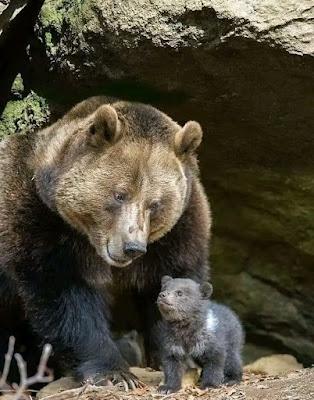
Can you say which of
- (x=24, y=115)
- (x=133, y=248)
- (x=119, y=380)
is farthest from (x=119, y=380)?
(x=24, y=115)

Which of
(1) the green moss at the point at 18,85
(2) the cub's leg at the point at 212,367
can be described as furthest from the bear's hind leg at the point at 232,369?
(1) the green moss at the point at 18,85

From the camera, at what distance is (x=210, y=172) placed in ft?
23.6

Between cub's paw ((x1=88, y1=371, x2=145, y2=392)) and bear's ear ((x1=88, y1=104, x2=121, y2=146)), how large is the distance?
1499 mm

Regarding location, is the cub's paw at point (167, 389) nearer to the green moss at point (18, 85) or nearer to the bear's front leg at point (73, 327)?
the bear's front leg at point (73, 327)

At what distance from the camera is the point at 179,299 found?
5176mm

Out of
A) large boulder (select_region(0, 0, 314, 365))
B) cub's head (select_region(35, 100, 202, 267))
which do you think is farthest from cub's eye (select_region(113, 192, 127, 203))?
large boulder (select_region(0, 0, 314, 365))

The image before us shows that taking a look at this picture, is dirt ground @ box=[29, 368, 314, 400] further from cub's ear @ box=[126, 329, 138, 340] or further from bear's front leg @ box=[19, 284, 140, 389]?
cub's ear @ box=[126, 329, 138, 340]

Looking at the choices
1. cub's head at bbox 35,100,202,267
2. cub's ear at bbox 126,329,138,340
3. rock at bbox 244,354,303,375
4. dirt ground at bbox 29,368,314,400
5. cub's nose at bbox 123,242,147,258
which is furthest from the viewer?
cub's ear at bbox 126,329,138,340

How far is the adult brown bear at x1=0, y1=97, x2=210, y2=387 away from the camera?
5.32 m

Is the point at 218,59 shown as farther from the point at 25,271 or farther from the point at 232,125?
the point at 25,271

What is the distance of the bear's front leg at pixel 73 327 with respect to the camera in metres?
5.70

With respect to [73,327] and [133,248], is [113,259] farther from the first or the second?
[73,327]

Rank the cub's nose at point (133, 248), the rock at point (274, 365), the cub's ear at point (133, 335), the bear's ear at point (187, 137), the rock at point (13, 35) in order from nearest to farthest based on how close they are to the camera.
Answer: the cub's nose at point (133, 248)
the bear's ear at point (187, 137)
the rock at point (13, 35)
the rock at point (274, 365)
the cub's ear at point (133, 335)

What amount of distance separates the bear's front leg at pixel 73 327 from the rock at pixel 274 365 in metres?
1.61
